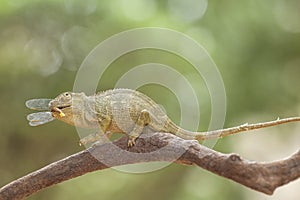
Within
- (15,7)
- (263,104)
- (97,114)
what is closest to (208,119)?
(263,104)

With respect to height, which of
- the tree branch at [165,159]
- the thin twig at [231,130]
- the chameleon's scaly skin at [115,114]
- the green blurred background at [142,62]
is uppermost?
the green blurred background at [142,62]

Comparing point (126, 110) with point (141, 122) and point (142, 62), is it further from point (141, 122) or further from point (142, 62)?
point (142, 62)

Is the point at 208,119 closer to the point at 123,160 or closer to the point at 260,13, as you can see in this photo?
the point at 260,13

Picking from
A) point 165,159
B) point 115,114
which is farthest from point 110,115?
point 165,159

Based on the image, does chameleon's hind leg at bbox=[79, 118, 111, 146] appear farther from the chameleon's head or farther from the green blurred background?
the green blurred background

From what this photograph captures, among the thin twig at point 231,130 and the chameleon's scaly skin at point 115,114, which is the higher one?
the thin twig at point 231,130

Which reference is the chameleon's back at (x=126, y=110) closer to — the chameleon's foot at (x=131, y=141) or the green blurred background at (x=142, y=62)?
the chameleon's foot at (x=131, y=141)

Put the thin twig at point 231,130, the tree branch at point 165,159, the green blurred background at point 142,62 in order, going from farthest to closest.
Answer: the green blurred background at point 142,62 < the thin twig at point 231,130 < the tree branch at point 165,159

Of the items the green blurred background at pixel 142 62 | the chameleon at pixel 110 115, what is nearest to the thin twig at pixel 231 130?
the chameleon at pixel 110 115
